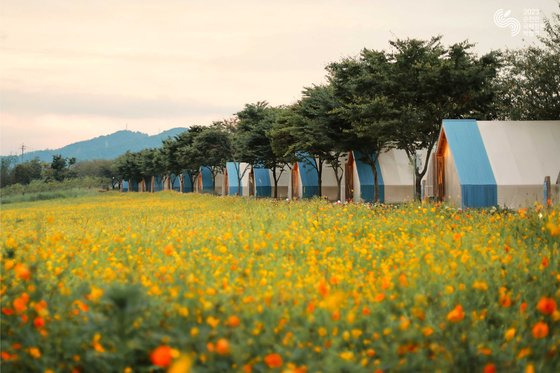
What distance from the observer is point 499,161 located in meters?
27.3

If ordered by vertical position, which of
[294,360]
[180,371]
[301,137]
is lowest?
[294,360]

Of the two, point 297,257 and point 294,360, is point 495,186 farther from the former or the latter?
point 294,360

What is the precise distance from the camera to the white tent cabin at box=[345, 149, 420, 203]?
3919 cm

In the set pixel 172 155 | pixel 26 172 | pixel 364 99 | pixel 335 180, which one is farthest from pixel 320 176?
pixel 26 172

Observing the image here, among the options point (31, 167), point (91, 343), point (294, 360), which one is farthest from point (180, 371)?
point (31, 167)

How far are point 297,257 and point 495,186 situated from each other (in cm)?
1986

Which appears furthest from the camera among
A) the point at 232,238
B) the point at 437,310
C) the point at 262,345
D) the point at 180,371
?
the point at 232,238

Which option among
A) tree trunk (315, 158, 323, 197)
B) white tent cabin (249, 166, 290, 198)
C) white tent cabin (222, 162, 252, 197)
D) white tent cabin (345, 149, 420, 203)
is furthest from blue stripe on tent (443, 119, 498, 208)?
Result: white tent cabin (222, 162, 252, 197)

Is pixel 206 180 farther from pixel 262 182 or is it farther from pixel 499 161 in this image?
pixel 499 161

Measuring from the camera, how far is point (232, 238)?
10.4m

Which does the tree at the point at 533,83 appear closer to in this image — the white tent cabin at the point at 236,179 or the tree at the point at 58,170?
the white tent cabin at the point at 236,179

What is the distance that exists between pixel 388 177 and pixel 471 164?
40.0 feet

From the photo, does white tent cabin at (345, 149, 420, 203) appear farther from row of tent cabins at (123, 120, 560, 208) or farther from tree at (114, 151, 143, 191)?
tree at (114, 151, 143, 191)

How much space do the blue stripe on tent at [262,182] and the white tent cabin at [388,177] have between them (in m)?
25.6
